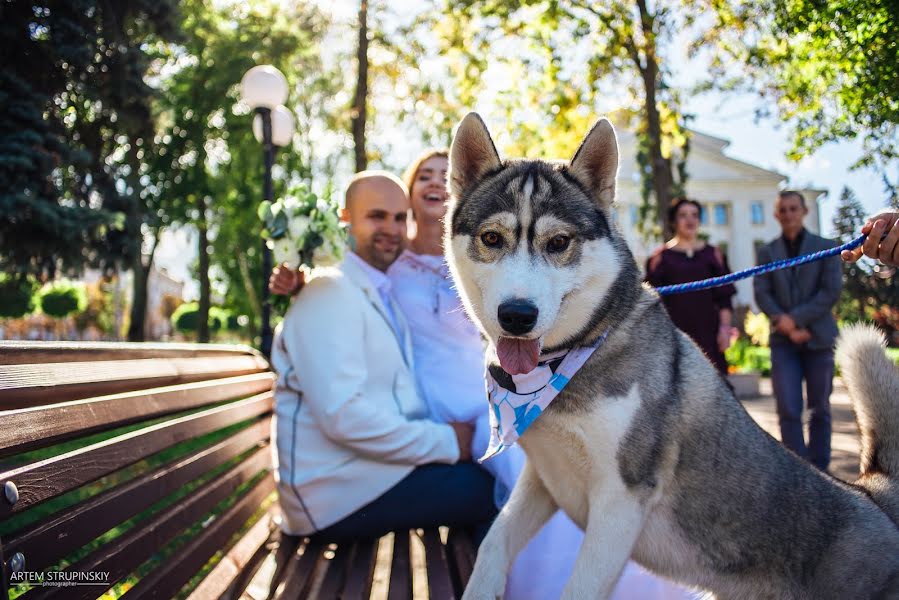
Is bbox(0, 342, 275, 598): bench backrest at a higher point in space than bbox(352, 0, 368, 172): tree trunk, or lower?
lower

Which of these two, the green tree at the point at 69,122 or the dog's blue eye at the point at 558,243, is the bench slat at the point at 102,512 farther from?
the green tree at the point at 69,122

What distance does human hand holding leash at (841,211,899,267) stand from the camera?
7.06ft

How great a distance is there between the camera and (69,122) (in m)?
13.0

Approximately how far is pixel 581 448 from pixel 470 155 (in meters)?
1.23

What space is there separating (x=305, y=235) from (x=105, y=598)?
78.2 inches

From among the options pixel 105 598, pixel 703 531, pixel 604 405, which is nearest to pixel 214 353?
pixel 105 598

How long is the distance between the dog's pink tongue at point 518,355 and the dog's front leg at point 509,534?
1.65 ft

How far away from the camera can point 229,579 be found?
108 inches

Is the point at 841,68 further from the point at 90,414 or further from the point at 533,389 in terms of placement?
the point at 90,414

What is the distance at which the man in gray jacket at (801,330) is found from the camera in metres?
6.16

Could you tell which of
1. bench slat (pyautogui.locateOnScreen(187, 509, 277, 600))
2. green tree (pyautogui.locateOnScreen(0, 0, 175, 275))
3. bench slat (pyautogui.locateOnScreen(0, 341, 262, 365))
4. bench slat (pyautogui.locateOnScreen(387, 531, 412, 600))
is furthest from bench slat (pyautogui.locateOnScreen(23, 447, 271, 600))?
green tree (pyautogui.locateOnScreen(0, 0, 175, 275))

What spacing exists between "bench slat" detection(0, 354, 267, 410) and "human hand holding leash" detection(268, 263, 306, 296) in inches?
25.8

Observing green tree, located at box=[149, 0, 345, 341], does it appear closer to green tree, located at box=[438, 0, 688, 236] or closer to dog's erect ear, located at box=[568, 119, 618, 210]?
green tree, located at box=[438, 0, 688, 236]

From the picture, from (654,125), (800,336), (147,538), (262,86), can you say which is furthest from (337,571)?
(654,125)
